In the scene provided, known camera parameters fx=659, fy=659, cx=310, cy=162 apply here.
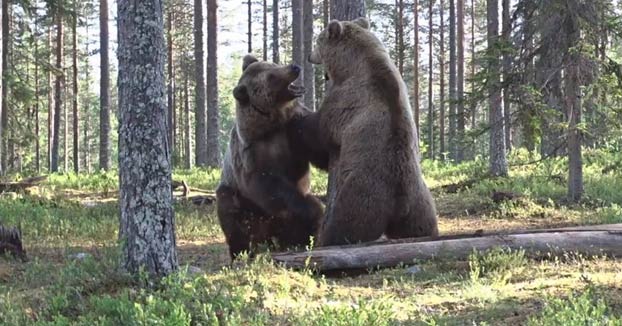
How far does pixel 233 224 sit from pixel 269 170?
0.83m

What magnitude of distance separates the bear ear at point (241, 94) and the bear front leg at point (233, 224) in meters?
1.16

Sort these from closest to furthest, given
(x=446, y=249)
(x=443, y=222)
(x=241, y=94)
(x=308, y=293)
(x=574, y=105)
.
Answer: (x=308, y=293), (x=446, y=249), (x=241, y=94), (x=443, y=222), (x=574, y=105)

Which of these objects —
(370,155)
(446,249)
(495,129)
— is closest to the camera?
(446,249)

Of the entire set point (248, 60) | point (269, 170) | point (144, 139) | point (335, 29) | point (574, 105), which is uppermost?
point (335, 29)

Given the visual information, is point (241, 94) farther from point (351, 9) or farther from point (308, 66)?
point (308, 66)

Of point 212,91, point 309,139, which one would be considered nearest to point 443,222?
point 309,139

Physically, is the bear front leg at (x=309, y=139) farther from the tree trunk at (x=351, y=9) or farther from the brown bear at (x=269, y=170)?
the tree trunk at (x=351, y=9)

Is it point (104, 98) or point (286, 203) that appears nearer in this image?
point (286, 203)

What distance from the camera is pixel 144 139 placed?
567 centimetres

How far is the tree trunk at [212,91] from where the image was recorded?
23.4 metres

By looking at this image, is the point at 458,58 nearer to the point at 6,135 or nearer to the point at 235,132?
the point at 6,135

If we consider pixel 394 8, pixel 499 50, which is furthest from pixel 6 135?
pixel 394 8

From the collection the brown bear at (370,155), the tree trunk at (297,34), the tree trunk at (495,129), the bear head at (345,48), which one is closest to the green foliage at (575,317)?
the brown bear at (370,155)

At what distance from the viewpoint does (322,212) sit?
25.8ft
